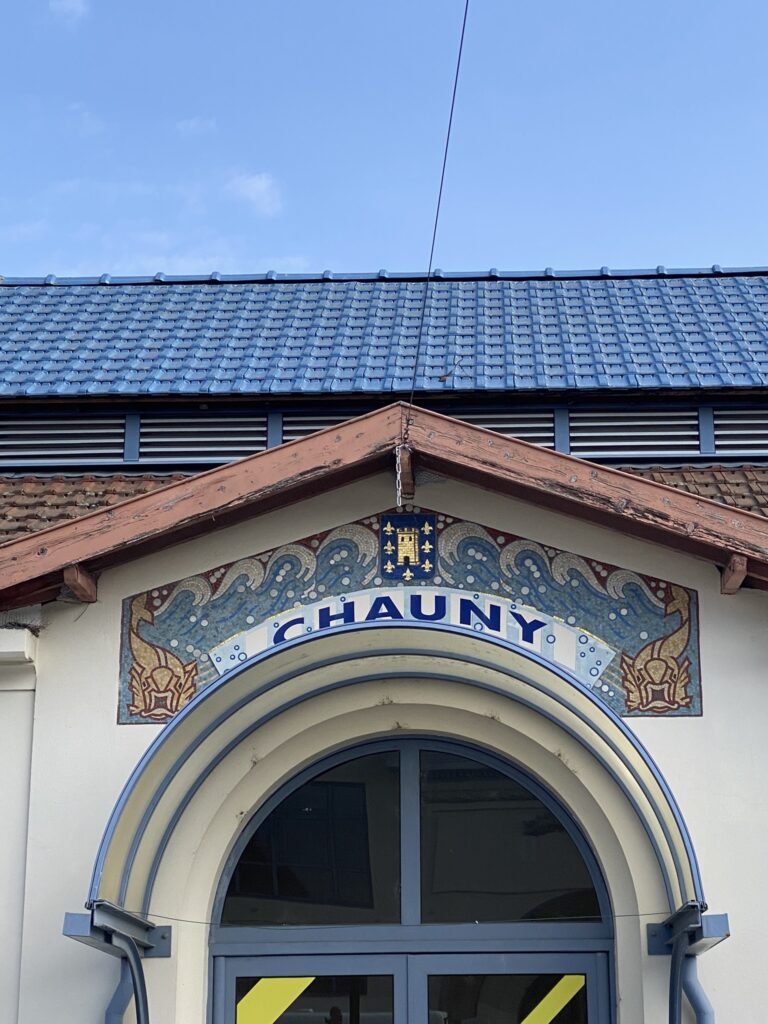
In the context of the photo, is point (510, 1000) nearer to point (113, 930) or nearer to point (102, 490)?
point (113, 930)

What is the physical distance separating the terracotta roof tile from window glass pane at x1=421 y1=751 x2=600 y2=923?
2.89 m

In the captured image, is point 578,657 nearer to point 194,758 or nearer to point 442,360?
point 194,758

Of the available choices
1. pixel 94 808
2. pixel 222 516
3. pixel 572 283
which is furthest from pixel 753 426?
pixel 94 808

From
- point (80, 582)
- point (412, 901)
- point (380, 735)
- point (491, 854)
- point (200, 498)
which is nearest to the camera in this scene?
point (200, 498)

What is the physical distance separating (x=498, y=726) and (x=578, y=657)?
0.63 meters

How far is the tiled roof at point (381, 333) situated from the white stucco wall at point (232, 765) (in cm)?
288

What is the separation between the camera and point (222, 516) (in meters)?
7.59

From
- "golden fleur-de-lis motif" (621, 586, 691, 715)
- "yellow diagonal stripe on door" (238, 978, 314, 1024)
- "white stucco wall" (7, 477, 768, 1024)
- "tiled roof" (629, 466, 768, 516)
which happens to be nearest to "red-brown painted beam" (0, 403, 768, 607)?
"white stucco wall" (7, 477, 768, 1024)

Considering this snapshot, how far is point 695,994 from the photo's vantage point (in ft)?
22.3

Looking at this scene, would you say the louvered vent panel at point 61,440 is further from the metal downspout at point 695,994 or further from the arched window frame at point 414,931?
the metal downspout at point 695,994

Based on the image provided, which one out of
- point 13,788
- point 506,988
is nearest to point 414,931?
point 506,988

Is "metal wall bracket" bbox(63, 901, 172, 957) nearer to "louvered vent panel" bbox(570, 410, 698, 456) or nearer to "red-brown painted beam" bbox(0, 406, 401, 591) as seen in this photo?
"red-brown painted beam" bbox(0, 406, 401, 591)

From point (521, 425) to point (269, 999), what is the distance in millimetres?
4536

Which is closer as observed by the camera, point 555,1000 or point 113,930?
point 113,930
